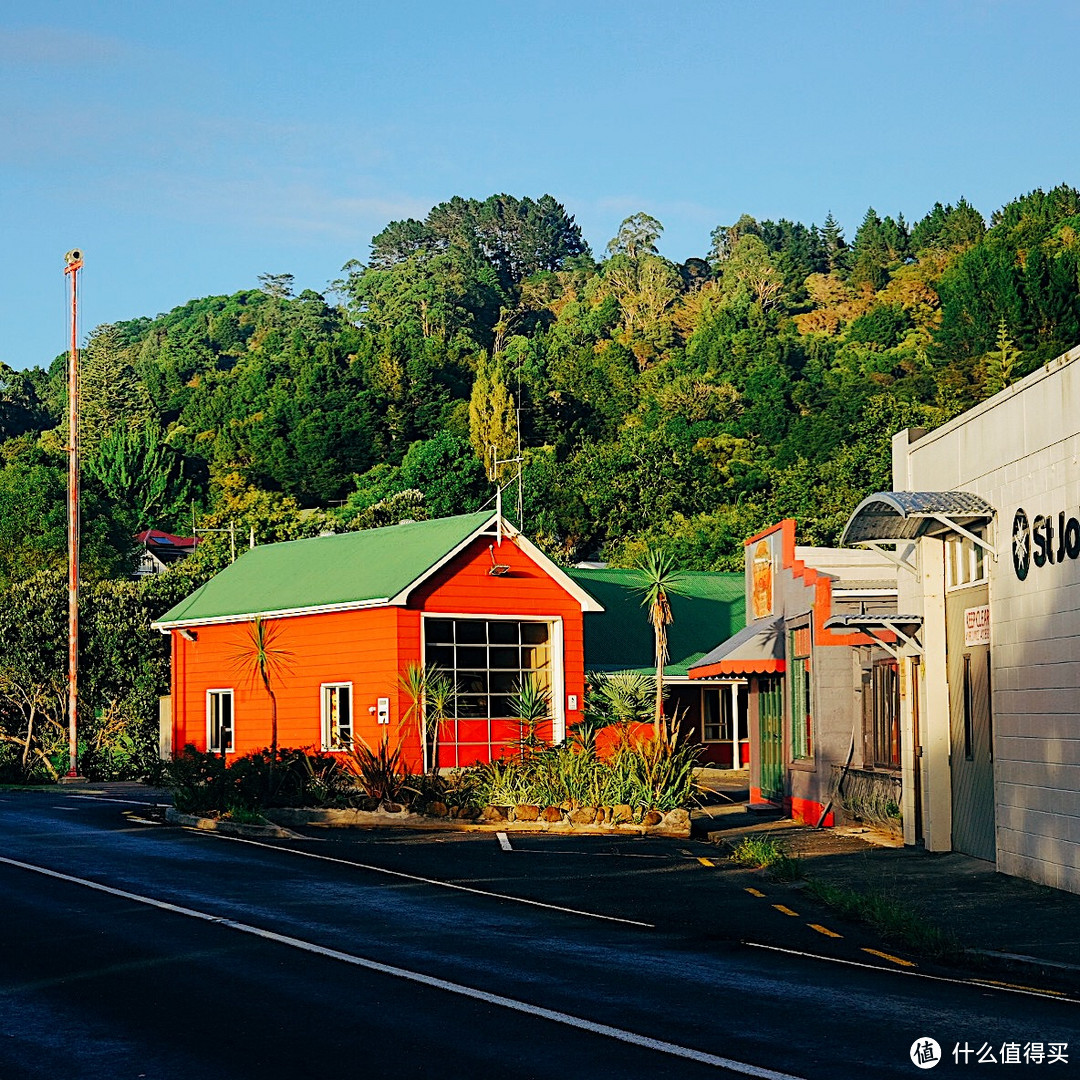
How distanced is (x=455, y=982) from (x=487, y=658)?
79.1 ft

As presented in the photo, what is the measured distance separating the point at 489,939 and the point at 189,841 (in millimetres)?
10359

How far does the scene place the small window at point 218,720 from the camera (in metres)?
38.8

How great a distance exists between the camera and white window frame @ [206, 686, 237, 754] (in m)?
38.4

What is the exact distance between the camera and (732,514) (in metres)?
76.8

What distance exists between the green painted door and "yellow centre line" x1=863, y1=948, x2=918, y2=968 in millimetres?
15590

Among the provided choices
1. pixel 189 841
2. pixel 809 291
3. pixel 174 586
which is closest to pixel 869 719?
pixel 189 841

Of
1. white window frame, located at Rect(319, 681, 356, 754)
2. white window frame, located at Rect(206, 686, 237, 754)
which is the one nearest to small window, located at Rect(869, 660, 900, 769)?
white window frame, located at Rect(319, 681, 356, 754)

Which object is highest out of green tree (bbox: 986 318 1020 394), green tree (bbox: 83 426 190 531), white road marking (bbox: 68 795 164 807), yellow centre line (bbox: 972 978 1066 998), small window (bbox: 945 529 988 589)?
green tree (bbox: 986 318 1020 394)

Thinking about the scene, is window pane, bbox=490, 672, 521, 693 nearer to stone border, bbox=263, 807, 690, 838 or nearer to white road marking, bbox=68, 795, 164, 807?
white road marking, bbox=68, 795, 164, 807

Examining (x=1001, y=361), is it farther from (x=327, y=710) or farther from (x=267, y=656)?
(x=327, y=710)

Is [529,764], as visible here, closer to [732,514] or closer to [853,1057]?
[853,1057]

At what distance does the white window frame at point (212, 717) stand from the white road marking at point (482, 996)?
21.8 metres

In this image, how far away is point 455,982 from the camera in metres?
11.3

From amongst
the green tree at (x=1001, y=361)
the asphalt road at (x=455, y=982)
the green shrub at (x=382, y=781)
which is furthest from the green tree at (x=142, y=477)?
the asphalt road at (x=455, y=982)
